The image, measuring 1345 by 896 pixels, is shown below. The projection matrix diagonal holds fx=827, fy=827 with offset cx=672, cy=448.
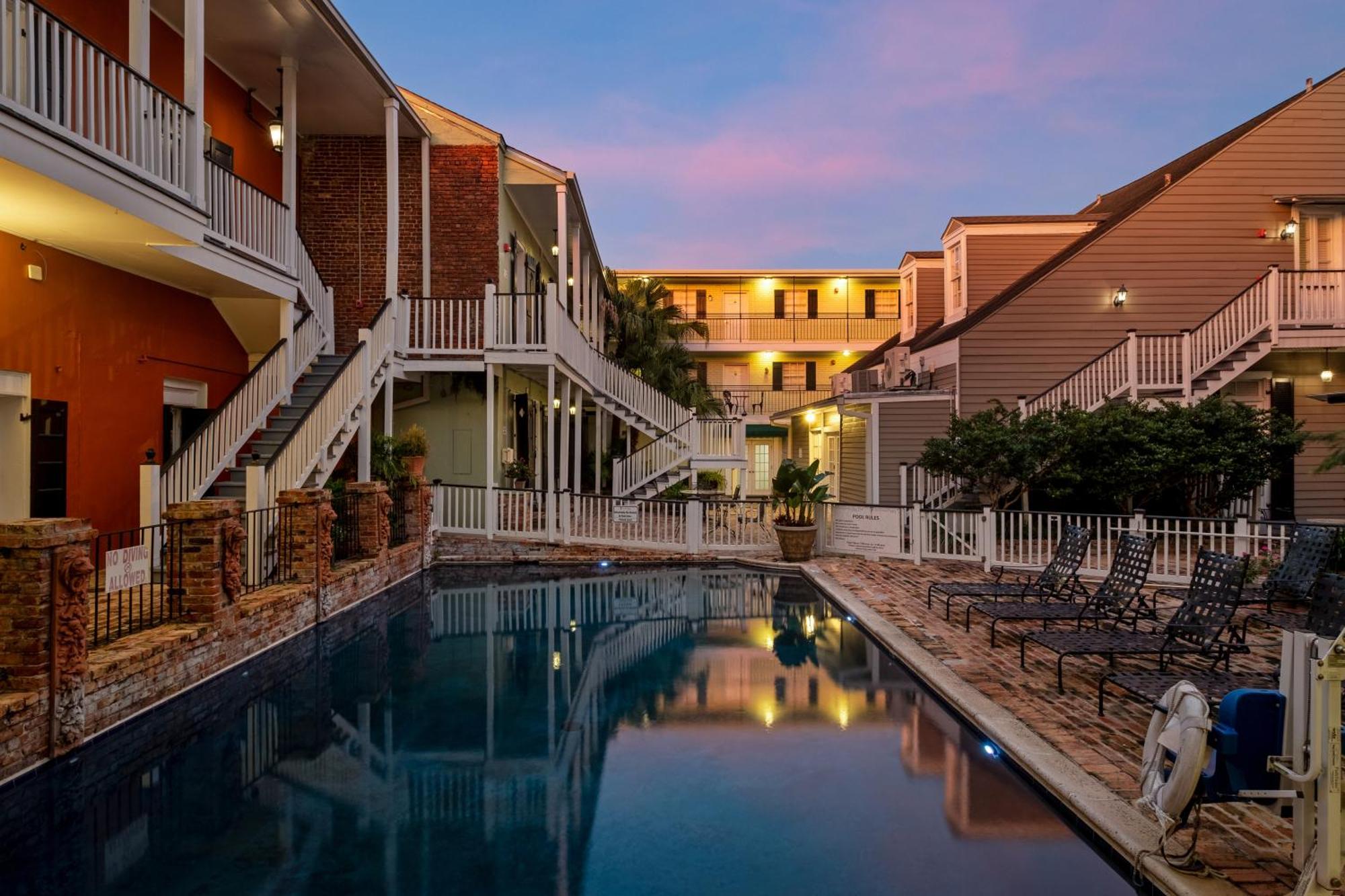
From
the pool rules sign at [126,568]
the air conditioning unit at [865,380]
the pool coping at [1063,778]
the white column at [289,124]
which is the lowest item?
the pool coping at [1063,778]

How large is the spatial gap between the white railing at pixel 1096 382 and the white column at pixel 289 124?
13480 millimetres

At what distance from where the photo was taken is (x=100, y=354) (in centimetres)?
969

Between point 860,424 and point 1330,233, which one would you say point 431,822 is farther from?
point 1330,233

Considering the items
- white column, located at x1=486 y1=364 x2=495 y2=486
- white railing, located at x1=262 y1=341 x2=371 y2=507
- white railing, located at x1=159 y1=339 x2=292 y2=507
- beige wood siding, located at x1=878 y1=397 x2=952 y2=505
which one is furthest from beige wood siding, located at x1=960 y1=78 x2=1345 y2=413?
white railing, located at x1=159 y1=339 x2=292 y2=507

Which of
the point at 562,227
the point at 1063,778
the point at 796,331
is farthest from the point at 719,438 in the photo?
the point at 796,331

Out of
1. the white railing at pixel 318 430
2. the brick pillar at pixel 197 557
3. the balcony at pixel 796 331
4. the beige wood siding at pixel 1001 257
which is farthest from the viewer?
the balcony at pixel 796 331

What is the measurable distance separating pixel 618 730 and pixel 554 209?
15384 millimetres

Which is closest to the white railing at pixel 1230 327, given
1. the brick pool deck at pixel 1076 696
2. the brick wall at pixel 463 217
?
the brick pool deck at pixel 1076 696

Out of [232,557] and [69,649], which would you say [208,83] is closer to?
[232,557]

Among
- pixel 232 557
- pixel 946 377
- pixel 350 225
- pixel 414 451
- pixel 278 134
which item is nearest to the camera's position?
pixel 232 557

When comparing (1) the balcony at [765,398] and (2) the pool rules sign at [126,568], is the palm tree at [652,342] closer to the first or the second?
(1) the balcony at [765,398]

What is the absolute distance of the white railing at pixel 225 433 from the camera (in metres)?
9.48

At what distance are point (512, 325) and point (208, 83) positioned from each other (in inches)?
227

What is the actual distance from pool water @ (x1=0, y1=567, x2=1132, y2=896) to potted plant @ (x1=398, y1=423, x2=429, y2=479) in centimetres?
557
